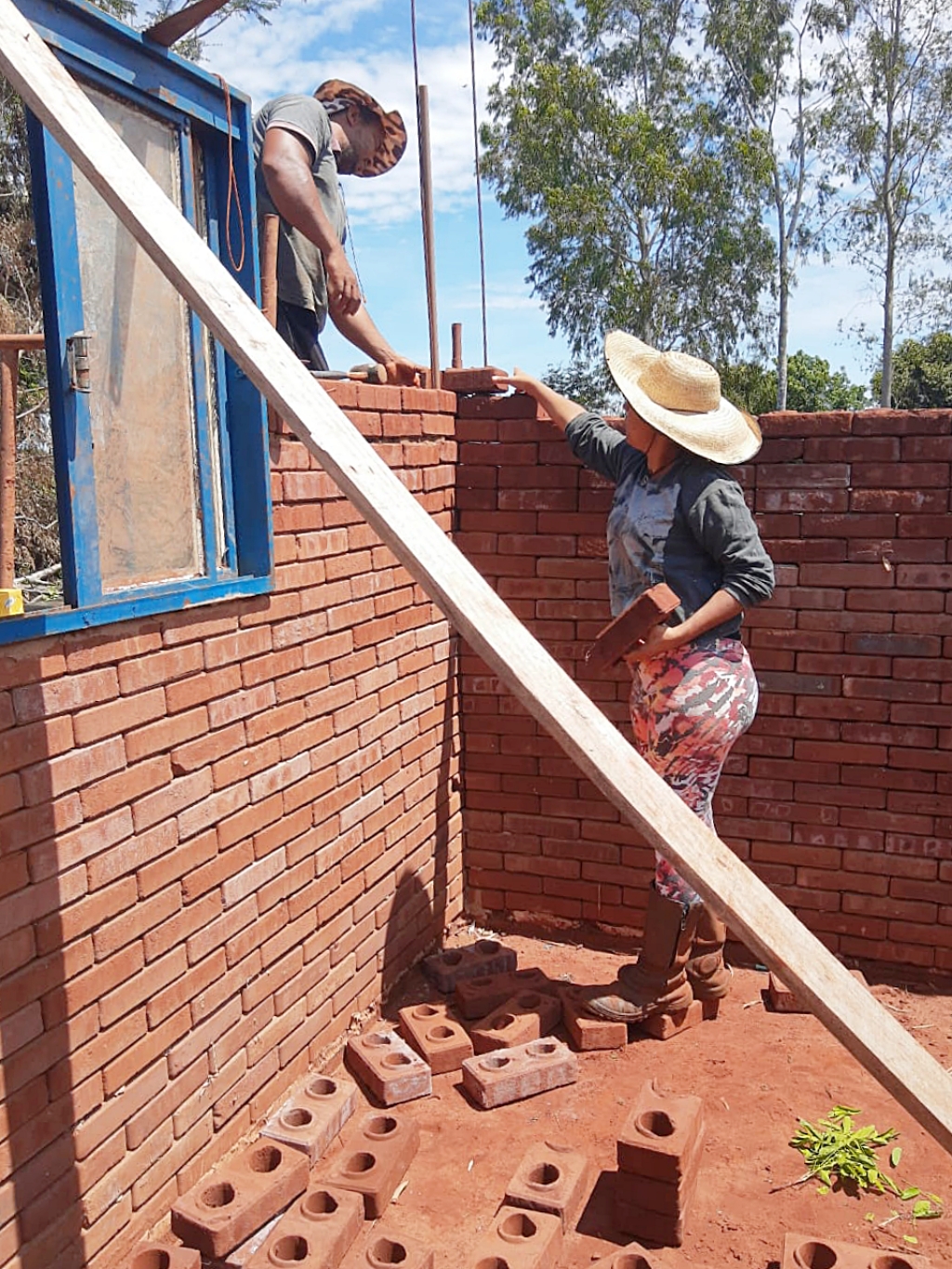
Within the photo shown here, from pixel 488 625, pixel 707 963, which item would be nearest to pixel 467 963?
pixel 707 963

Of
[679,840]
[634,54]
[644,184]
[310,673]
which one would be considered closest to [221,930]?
[310,673]

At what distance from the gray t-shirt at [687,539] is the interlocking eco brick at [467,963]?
5.10ft

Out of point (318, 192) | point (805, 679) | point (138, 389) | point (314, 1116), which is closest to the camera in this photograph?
point (138, 389)

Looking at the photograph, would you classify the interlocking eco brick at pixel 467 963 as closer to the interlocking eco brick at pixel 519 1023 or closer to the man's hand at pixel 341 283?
the interlocking eco brick at pixel 519 1023

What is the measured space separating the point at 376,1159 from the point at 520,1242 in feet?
1.76

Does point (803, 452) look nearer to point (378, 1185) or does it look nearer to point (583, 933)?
point (583, 933)

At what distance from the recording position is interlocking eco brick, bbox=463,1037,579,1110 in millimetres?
3348

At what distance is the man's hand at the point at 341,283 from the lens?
147 inches

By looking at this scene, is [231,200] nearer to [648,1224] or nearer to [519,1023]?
[519,1023]

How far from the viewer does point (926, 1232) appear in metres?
2.73

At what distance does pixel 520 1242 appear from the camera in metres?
2.56

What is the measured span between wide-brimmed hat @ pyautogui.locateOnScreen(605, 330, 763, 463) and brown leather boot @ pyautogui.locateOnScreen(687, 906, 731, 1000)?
5.67ft

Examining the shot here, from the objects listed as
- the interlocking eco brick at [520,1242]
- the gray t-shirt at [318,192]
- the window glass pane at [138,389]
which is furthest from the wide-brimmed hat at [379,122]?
the interlocking eco brick at [520,1242]

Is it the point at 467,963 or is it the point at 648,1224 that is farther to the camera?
the point at 467,963
